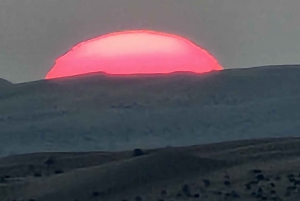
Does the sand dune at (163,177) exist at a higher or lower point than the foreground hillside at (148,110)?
lower

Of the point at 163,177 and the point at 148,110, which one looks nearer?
the point at 163,177

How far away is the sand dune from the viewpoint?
1748cm

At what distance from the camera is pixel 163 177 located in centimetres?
1906

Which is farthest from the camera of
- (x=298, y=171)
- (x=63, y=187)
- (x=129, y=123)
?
(x=129, y=123)

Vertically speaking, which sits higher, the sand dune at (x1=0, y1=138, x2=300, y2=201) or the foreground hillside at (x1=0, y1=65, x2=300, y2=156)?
the foreground hillside at (x1=0, y1=65, x2=300, y2=156)

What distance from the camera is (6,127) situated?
40.1m

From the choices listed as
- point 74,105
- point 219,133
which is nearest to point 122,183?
point 219,133

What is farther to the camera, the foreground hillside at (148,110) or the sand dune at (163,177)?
the foreground hillside at (148,110)

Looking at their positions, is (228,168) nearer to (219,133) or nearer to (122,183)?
(122,183)

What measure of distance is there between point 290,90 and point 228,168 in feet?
96.7

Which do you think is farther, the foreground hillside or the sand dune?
the foreground hillside

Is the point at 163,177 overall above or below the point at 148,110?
below

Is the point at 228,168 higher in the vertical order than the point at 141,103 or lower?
lower

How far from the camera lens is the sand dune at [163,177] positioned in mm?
17484
